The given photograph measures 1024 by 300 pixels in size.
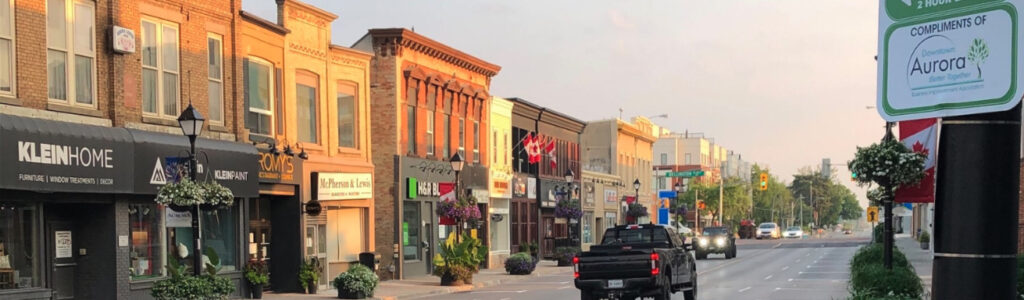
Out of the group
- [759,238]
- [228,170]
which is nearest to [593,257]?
[228,170]

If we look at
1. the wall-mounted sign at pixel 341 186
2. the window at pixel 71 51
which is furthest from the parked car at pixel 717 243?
the window at pixel 71 51

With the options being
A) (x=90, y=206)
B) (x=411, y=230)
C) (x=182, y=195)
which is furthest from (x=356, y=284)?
(x=411, y=230)

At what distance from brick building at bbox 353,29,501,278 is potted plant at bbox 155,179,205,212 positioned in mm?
17764

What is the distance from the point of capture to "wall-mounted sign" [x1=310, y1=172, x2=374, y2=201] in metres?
30.1

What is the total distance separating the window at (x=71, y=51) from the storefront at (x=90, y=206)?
0.87m

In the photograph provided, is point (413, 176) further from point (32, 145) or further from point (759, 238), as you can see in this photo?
point (759, 238)

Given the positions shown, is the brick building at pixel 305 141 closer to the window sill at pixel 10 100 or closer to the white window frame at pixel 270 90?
the white window frame at pixel 270 90

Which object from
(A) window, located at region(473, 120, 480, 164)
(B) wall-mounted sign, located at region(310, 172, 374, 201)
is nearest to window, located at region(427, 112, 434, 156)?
(A) window, located at region(473, 120, 480, 164)

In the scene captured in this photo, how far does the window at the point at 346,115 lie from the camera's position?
1312 inches

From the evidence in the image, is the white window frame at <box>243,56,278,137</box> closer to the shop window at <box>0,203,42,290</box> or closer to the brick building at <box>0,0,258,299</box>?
the brick building at <box>0,0,258,299</box>

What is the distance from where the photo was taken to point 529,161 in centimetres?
4909

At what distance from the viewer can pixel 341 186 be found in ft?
103

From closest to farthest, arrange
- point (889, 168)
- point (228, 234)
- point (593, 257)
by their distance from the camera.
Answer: point (889, 168) → point (593, 257) → point (228, 234)

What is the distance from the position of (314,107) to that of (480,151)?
14932mm
